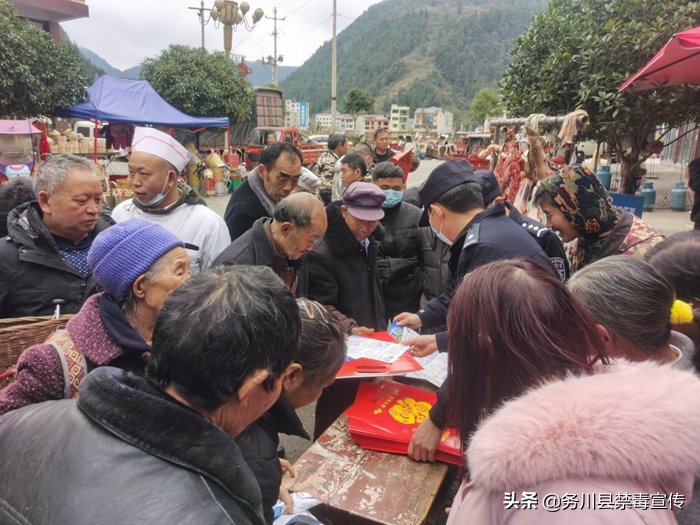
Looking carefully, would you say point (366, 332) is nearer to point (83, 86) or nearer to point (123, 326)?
point (123, 326)

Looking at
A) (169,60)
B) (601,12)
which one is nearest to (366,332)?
(601,12)

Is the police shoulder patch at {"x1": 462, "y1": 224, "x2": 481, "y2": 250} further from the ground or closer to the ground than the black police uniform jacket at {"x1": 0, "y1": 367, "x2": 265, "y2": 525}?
further from the ground

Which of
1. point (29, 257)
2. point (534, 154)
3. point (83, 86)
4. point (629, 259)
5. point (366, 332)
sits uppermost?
point (83, 86)

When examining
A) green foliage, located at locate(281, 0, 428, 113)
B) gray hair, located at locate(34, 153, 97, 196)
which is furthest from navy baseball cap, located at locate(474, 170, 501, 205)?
green foliage, located at locate(281, 0, 428, 113)

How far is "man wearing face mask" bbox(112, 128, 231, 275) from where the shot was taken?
2.64 metres

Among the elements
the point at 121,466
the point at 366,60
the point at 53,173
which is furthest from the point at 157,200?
the point at 366,60

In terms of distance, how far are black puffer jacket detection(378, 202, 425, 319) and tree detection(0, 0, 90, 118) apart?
10.6m

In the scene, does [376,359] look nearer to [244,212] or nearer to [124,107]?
[244,212]

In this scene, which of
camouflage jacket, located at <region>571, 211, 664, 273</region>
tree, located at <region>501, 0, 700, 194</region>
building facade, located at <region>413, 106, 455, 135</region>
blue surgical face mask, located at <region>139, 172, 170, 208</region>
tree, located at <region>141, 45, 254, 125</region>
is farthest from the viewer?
building facade, located at <region>413, 106, 455, 135</region>

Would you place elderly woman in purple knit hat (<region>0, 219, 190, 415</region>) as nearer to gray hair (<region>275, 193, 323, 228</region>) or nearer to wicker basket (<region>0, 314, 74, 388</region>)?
wicker basket (<region>0, 314, 74, 388</region>)

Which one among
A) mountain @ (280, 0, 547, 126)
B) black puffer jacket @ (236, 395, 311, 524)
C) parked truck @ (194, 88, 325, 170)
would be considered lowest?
black puffer jacket @ (236, 395, 311, 524)

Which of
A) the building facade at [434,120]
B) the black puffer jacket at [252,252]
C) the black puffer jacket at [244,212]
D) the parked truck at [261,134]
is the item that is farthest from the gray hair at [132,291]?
the building facade at [434,120]

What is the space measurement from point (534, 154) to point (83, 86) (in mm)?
11944

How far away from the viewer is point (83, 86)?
11672 mm
